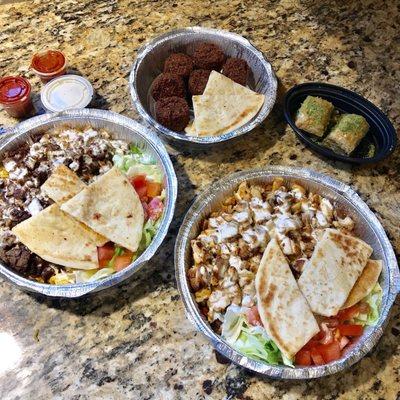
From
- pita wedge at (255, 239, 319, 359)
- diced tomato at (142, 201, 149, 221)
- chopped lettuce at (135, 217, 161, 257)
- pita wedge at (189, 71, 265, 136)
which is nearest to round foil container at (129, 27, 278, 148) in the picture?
pita wedge at (189, 71, 265, 136)

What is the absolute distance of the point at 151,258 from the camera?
2135 mm

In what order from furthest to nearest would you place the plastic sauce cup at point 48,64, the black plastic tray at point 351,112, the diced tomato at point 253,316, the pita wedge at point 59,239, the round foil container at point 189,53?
the plastic sauce cup at point 48,64
the round foil container at point 189,53
the black plastic tray at point 351,112
the pita wedge at point 59,239
the diced tomato at point 253,316

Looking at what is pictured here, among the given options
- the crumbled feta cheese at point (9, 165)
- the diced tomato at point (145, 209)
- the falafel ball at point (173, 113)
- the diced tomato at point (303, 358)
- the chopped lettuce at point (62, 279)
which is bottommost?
the diced tomato at point (303, 358)

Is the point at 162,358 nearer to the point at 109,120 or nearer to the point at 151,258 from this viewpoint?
the point at 151,258

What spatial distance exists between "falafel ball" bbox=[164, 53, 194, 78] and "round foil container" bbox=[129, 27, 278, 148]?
0.30ft

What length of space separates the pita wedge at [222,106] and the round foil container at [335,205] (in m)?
0.34

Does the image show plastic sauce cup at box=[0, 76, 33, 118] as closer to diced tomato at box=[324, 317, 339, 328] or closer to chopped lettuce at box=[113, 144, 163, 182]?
chopped lettuce at box=[113, 144, 163, 182]

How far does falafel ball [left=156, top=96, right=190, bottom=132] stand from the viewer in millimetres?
2459

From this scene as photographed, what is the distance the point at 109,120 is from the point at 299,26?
4.68 feet

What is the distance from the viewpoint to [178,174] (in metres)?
2.43

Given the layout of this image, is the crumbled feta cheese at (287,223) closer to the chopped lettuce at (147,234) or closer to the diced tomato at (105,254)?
the chopped lettuce at (147,234)

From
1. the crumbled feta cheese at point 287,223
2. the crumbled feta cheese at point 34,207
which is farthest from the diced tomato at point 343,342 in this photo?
the crumbled feta cheese at point 34,207

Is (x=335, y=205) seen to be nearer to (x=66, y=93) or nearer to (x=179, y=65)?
(x=179, y=65)

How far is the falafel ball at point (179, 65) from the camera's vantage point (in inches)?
104
